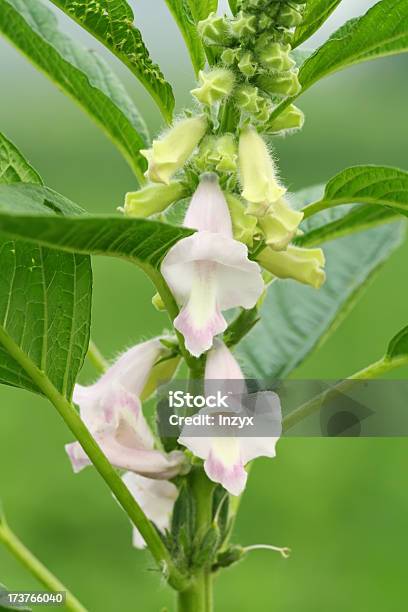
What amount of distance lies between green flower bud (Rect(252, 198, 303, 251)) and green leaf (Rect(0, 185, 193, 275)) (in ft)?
0.42

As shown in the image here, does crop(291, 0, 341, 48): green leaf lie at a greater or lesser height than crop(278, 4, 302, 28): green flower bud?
greater

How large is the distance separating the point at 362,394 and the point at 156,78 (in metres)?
0.44

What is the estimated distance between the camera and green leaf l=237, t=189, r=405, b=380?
1493mm

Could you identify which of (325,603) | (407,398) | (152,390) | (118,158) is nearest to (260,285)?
(152,390)

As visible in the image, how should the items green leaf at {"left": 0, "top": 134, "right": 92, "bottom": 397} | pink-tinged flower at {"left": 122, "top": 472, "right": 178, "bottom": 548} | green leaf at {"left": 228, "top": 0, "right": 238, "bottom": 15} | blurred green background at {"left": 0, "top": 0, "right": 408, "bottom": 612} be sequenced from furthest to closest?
blurred green background at {"left": 0, "top": 0, "right": 408, "bottom": 612}, pink-tinged flower at {"left": 122, "top": 472, "right": 178, "bottom": 548}, green leaf at {"left": 228, "top": 0, "right": 238, "bottom": 15}, green leaf at {"left": 0, "top": 134, "right": 92, "bottom": 397}

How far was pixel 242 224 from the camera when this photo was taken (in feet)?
3.50

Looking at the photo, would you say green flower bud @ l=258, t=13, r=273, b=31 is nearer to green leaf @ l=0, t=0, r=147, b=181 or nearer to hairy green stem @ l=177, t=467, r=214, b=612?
green leaf @ l=0, t=0, r=147, b=181

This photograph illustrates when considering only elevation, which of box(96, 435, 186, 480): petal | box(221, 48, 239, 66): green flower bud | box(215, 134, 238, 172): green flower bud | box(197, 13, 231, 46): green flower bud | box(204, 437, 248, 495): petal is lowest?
box(204, 437, 248, 495): petal

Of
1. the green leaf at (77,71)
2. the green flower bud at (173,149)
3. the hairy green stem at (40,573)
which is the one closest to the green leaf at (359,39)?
the green flower bud at (173,149)

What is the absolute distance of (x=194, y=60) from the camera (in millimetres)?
1177

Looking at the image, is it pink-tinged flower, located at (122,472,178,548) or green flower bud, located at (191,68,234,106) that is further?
pink-tinged flower, located at (122,472,178,548)

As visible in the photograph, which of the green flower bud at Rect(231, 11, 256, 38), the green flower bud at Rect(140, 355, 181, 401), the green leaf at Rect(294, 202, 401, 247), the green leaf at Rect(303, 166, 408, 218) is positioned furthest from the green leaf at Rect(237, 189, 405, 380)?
the green flower bud at Rect(231, 11, 256, 38)

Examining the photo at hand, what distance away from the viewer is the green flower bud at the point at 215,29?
1056mm

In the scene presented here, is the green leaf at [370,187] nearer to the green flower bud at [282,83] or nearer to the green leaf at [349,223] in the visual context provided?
the green flower bud at [282,83]
